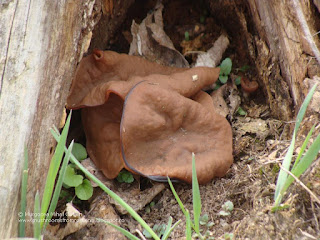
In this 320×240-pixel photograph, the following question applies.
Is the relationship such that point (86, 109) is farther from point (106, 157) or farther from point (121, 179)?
point (121, 179)

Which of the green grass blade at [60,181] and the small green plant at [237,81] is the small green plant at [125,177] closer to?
the green grass blade at [60,181]

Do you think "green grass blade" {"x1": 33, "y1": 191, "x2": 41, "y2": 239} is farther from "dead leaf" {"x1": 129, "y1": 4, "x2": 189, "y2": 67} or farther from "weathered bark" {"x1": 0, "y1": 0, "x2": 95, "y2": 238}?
"dead leaf" {"x1": 129, "y1": 4, "x2": 189, "y2": 67}

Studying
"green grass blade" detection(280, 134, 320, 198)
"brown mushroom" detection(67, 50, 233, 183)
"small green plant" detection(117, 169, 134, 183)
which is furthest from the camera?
"small green plant" detection(117, 169, 134, 183)

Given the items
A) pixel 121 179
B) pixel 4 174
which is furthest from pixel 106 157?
pixel 4 174

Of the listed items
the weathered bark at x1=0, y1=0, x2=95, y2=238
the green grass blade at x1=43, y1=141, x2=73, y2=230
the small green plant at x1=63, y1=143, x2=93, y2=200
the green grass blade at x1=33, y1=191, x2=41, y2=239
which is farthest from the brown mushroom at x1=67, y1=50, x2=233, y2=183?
the green grass blade at x1=33, y1=191, x2=41, y2=239

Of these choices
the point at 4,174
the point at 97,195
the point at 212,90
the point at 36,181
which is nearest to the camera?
the point at 4,174

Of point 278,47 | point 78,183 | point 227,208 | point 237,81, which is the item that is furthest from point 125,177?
point 278,47
